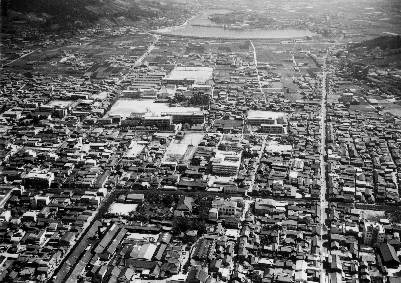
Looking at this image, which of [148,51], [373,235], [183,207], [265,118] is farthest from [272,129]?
[148,51]

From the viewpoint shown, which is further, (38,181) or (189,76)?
(189,76)

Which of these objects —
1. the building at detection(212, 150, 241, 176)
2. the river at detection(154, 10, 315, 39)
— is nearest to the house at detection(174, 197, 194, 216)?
the building at detection(212, 150, 241, 176)

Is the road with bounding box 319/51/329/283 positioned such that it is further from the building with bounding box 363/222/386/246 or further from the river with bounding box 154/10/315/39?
the river with bounding box 154/10/315/39

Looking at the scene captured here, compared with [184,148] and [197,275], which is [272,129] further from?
[197,275]

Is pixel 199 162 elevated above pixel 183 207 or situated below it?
below

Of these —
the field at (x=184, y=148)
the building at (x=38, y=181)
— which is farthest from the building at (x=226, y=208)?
the building at (x=38, y=181)

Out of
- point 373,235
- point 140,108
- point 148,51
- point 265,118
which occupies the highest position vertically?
point 373,235

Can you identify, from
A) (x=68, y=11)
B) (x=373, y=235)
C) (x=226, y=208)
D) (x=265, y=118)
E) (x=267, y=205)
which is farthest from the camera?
(x=68, y=11)

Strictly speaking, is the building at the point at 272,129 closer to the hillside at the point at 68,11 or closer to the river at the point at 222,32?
the river at the point at 222,32

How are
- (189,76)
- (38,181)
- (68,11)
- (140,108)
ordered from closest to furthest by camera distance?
(38,181)
(140,108)
(189,76)
(68,11)

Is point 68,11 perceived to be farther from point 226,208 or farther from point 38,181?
point 226,208
